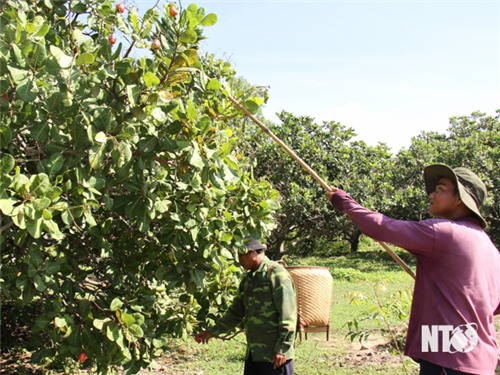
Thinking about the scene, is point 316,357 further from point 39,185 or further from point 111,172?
point 39,185

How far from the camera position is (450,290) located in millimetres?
2688

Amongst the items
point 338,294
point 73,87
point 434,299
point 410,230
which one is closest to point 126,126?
point 73,87

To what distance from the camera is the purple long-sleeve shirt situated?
8.66ft

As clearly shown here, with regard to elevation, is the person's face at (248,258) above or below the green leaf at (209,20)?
below

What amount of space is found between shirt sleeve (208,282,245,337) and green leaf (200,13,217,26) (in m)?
2.08

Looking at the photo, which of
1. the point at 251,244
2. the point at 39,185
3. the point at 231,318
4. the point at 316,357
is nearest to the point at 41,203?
the point at 39,185

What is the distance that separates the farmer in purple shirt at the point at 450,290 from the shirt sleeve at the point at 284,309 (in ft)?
4.04

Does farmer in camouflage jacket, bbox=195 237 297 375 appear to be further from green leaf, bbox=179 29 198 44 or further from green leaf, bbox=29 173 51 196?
green leaf, bbox=29 173 51 196

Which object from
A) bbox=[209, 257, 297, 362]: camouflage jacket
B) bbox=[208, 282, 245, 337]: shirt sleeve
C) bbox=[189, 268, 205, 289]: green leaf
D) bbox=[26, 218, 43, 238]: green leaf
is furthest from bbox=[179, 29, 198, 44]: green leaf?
bbox=[208, 282, 245, 337]: shirt sleeve

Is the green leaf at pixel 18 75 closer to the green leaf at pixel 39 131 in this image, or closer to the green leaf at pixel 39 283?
the green leaf at pixel 39 131

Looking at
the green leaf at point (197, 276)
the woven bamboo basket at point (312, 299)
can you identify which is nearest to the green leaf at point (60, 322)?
the green leaf at point (197, 276)

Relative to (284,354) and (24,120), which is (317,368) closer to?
(284,354)

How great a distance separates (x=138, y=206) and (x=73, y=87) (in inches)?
29.0

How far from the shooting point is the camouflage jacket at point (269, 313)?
3926 millimetres
